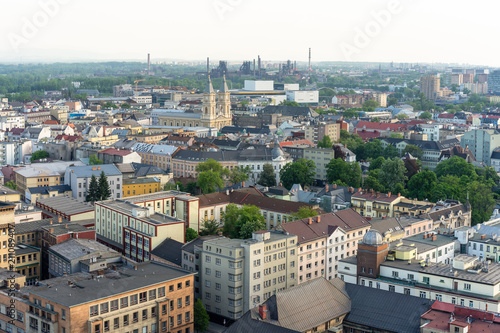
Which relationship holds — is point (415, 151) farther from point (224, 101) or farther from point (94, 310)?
point (94, 310)

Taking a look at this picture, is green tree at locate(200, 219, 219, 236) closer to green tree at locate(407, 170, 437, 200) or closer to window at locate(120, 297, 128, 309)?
window at locate(120, 297, 128, 309)

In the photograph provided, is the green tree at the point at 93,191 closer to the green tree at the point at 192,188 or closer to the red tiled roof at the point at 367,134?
the green tree at the point at 192,188

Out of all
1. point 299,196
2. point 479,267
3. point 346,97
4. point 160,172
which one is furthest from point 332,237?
point 346,97

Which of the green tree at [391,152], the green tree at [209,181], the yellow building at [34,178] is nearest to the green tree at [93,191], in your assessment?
the yellow building at [34,178]

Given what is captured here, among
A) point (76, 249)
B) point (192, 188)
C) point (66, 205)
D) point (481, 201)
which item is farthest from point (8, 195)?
point (481, 201)

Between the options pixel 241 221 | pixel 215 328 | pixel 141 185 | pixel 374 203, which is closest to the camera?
pixel 215 328
